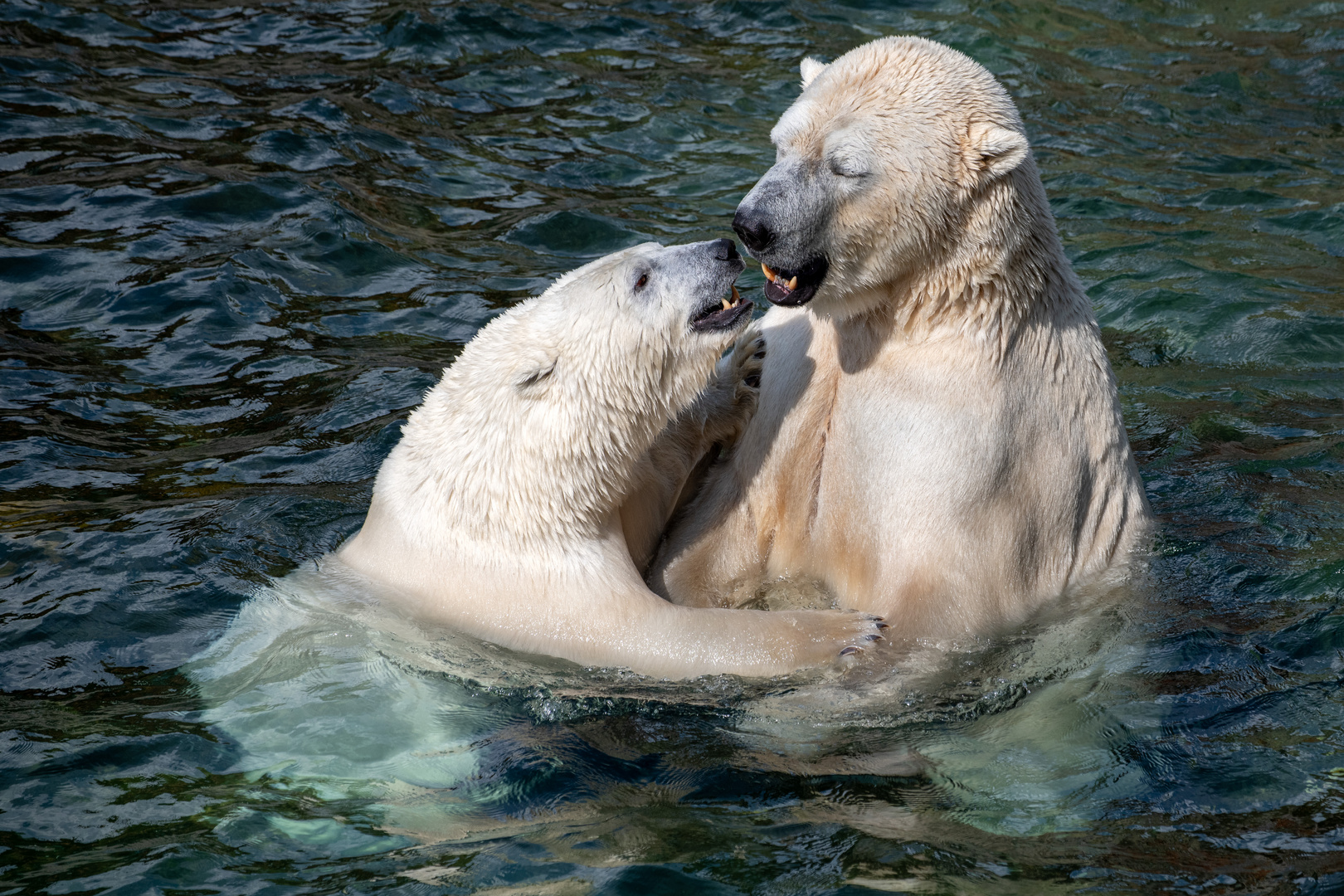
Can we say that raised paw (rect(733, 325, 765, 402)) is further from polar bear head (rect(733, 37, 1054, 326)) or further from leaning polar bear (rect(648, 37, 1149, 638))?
polar bear head (rect(733, 37, 1054, 326))

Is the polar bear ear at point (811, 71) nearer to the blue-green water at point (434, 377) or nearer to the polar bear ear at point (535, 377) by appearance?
the polar bear ear at point (535, 377)

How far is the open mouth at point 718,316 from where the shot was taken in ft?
16.4

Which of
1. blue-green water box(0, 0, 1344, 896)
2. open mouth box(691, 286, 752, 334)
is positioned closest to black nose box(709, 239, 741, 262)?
open mouth box(691, 286, 752, 334)

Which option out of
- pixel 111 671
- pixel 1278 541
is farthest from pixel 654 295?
pixel 1278 541

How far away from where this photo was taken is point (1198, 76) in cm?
1155

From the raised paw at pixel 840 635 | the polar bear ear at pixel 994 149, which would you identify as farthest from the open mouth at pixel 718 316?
the raised paw at pixel 840 635

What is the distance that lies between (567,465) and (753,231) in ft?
3.89

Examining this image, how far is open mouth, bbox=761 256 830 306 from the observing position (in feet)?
14.9

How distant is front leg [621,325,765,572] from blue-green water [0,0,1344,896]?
82cm

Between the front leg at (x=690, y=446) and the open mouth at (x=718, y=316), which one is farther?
the front leg at (x=690, y=446)

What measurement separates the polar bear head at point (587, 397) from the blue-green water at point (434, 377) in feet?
1.85

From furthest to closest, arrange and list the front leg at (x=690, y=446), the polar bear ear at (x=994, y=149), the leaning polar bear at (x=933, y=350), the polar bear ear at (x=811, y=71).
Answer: the front leg at (x=690, y=446)
the polar bear ear at (x=811, y=71)
the leaning polar bear at (x=933, y=350)
the polar bear ear at (x=994, y=149)

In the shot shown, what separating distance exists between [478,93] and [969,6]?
5.00m

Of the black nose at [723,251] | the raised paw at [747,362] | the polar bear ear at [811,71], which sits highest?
the polar bear ear at [811,71]
